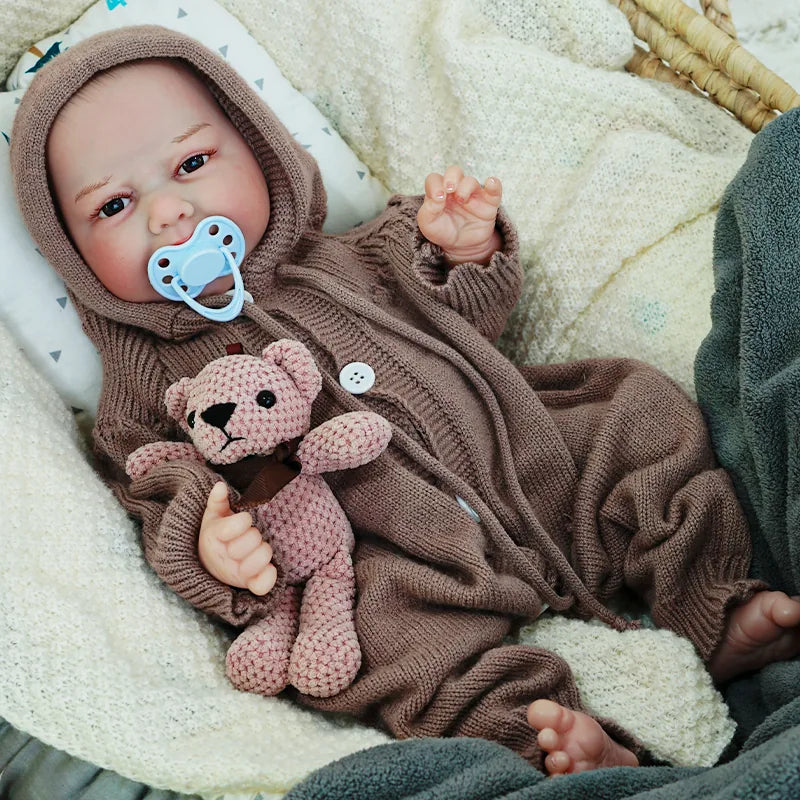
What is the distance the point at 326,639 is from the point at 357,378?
0.28 m

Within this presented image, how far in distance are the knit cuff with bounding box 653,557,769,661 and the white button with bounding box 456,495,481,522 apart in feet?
0.65

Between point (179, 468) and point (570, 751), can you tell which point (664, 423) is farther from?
point (179, 468)

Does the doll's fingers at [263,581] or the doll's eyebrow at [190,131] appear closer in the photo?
the doll's fingers at [263,581]

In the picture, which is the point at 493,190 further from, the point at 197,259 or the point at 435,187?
the point at 197,259

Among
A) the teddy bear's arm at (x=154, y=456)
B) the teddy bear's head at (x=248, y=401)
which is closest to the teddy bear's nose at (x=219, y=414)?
the teddy bear's head at (x=248, y=401)

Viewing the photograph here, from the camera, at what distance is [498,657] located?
83cm

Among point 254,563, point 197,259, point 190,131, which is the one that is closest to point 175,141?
point 190,131

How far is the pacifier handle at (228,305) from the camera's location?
992mm

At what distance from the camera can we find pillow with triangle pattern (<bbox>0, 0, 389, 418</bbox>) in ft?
3.56

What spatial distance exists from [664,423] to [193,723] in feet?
1.82

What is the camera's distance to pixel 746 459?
95 centimetres

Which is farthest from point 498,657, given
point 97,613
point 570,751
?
point 97,613

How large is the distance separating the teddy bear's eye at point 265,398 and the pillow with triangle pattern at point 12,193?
36 centimetres

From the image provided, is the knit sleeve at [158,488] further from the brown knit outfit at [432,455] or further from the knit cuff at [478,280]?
the knit cuff at [478,280]
